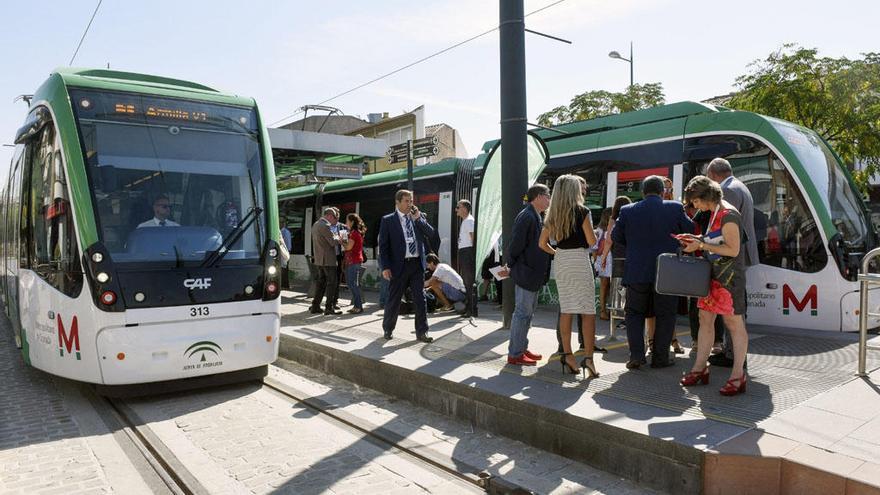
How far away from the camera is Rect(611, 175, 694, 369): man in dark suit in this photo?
224 inches

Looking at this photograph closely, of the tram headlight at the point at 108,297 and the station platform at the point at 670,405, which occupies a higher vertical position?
the tram headlight at the point at 108,297

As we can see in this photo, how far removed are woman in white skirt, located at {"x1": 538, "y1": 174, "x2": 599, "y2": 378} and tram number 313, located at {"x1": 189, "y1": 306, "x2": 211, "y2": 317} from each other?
322 cm

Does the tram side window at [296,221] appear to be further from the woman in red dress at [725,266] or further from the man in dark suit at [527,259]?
the woman in red dress at [725,266]

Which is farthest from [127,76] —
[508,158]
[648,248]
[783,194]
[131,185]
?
[783,194]

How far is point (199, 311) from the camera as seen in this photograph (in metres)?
6.01

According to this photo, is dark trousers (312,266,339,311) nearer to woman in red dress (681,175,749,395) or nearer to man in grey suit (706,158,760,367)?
man in grey suit (706,158,760,367)

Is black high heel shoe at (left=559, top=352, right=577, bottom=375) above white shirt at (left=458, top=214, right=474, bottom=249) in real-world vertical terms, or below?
below

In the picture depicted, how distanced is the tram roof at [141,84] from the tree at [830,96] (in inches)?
559

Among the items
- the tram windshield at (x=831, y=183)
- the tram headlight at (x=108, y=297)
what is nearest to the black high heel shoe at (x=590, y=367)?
the tram windshield at (x=831, y=183)

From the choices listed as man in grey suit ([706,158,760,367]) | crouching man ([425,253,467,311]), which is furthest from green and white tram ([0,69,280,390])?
crouching man ([425,253,467,311])

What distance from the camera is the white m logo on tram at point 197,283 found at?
6.00 metres

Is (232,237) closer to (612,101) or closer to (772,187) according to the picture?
(772,187)

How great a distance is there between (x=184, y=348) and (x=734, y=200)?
508cm

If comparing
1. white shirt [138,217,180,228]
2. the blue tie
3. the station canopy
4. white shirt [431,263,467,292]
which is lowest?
white shirt [431,263,467,292]
